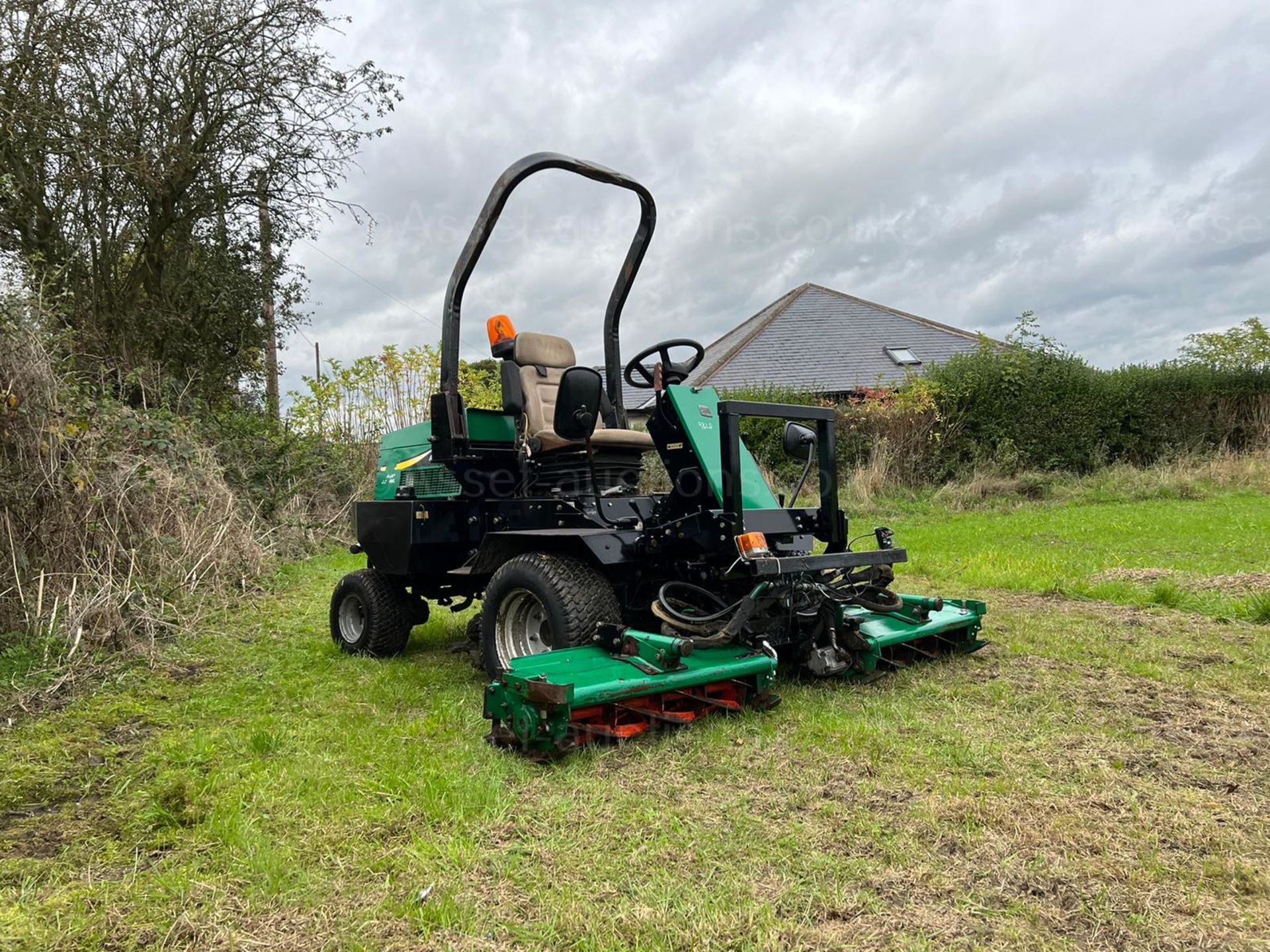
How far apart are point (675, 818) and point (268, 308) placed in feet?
34.2

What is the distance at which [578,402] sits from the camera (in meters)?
3.82

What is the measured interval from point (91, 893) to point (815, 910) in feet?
5.98

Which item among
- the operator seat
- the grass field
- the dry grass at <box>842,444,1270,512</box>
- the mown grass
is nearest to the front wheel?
the grass field

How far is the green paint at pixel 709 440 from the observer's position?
3.96 meters

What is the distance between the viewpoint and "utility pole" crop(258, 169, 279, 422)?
33.3 ft

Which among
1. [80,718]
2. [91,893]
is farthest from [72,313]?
[91,893]

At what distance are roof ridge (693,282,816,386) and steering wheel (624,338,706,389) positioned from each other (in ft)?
47.6

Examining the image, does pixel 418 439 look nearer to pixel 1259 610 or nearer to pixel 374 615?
pixel 374 615

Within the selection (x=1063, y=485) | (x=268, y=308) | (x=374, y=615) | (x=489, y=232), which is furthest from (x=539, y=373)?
(x=1063, y=485)

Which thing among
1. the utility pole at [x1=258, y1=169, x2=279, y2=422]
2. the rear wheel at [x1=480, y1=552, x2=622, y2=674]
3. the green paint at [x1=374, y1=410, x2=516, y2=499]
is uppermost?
the utility pole at [x1=258, y1=169, x2=279, y2=422]

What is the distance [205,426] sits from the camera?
9289 mm

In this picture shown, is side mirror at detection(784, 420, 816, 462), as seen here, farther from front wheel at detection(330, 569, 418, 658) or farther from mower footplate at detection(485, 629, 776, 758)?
front wheel at detection(330, 569, 418, 658)

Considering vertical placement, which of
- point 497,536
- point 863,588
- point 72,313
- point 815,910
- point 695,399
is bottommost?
point 815,910

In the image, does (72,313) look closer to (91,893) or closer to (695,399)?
(695,399)
